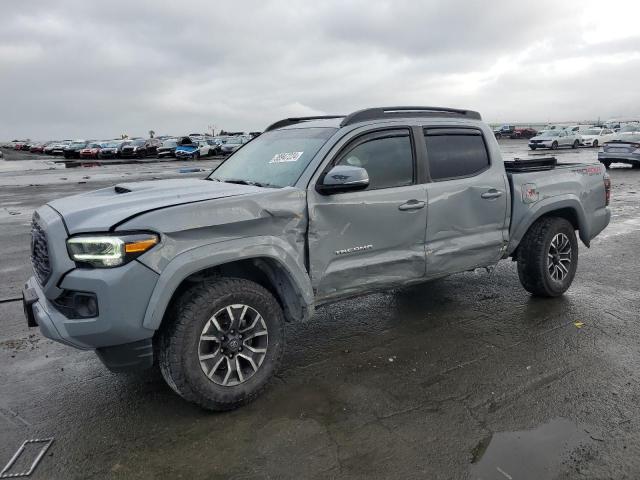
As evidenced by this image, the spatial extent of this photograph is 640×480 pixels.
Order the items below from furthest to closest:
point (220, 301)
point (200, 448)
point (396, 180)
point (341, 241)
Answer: point (396, 180), point (341, 241), point (220, 301), point (200, 448)

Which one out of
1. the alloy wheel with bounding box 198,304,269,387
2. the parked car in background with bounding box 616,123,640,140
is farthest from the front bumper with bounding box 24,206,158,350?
the parked car in background with bounding box 616,123,640,140

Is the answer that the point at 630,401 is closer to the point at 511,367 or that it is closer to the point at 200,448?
the point at 511,367

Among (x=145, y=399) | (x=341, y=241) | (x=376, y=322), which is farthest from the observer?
(x=376, y=322)

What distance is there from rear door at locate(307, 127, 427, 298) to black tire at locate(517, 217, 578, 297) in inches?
60.2

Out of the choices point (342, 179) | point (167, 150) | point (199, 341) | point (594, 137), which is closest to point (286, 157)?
point (342, 179)

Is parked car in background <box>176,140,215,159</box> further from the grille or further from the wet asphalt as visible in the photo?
the grille

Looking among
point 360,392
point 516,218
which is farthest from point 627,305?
point 360,392

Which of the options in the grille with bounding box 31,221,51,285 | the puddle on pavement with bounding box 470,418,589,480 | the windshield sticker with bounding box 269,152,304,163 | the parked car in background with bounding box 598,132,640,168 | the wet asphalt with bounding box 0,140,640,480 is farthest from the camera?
the parked car in background with bounding box 598,132,640,168

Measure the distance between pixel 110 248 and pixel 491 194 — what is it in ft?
10.9

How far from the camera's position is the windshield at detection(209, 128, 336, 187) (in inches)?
156

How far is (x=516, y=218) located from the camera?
5016 mm

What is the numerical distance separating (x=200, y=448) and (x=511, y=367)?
2.33 m

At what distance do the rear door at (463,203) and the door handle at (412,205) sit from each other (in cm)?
12

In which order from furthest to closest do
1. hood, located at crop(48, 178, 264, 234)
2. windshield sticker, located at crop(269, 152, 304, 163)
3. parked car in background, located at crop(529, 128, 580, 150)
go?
parked car in background, located at crop(529, 128, 580, 150) → windshield sticker, located at crop(269, 152, 304, 163) → hood, located at crop(48, 178, 264, 234)
